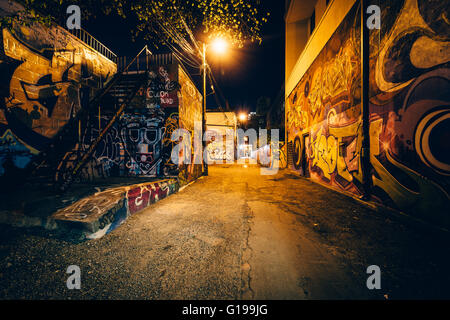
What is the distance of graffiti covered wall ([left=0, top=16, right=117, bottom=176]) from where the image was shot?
453cm

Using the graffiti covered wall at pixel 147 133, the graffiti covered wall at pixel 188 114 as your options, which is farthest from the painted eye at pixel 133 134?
the graffiti covered wall at pixel 188 114

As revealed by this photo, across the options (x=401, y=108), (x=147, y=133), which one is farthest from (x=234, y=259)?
(x=147, y=133)

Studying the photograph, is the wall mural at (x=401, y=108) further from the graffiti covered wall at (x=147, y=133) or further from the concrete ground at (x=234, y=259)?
the graffiti covered wall at (x=147, y=133)

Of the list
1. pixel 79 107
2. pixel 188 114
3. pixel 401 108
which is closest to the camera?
pixel 401 108

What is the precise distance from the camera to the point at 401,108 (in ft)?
11.8

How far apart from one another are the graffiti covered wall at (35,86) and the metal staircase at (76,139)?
0.92 ft

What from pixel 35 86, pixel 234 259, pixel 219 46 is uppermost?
pixel 219 46

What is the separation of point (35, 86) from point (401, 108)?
1034 centimetres

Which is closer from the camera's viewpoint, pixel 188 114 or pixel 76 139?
pixel 76 139

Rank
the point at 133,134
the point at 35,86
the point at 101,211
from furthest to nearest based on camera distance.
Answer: the point at 133,134 < the point at 35,86 < the point at 101,211

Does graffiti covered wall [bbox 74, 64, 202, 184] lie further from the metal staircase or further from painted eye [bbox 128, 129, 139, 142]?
the metal staircase

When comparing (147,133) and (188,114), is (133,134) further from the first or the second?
(188,114)

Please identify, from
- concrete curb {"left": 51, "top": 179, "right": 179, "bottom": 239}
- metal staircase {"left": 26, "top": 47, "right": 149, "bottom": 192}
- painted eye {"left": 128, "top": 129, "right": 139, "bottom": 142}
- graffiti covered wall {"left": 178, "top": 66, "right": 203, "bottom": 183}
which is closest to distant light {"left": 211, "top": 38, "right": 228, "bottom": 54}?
graffiti covered wall {"left": 178, "top": 66, "right": 203, "bottom": 183}

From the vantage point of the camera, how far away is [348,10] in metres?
5.50
